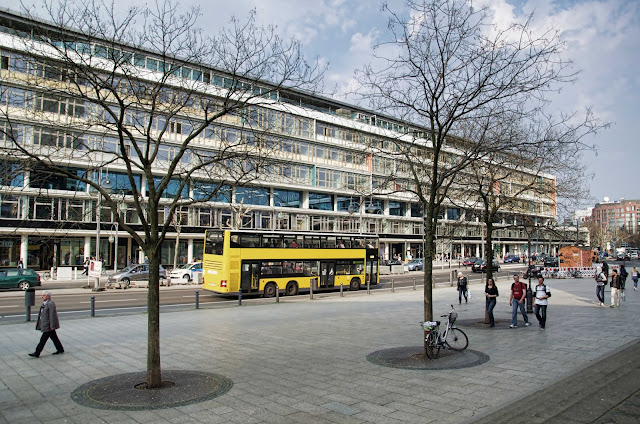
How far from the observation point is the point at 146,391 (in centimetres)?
766

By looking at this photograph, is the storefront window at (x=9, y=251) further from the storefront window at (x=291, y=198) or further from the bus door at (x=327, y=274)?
the bus door at (x=327, y=274)

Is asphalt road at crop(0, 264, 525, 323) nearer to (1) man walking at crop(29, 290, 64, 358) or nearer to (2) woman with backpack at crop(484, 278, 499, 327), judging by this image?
(1) man walking at crop(29, 290, 64, 358)

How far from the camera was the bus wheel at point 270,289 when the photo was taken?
25469 mm

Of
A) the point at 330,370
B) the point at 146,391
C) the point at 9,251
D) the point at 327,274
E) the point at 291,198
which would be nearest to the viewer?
the point at 146,391

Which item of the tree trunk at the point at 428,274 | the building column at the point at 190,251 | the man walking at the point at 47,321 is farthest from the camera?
the building column at the point at 190,251

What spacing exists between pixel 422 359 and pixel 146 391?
564cm

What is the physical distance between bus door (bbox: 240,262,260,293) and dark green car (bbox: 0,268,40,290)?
14.8m

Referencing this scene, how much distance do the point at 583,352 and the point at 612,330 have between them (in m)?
4.00

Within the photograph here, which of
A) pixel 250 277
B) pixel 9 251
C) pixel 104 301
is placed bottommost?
pixel 104 301

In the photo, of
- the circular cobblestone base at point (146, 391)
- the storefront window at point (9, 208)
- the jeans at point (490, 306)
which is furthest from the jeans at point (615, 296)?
the storefront window at point (9, 208)

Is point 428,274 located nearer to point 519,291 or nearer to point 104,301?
point 519,291

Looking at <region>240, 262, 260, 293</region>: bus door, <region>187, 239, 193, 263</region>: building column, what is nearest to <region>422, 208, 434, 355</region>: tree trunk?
<region>240, 262, 260, 293</region>: bus door

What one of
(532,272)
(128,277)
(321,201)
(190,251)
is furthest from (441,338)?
(321,201)

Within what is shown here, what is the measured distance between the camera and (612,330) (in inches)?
531
